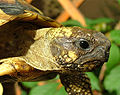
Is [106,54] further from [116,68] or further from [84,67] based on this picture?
[116,68]

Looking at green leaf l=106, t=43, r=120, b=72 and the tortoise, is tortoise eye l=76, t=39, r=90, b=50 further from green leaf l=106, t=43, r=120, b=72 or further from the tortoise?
green leaf l=106, t=43, r=120, b=72

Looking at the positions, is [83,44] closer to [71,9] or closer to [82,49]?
[82,49]

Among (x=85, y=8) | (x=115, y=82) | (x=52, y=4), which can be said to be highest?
(x=115, y=82)

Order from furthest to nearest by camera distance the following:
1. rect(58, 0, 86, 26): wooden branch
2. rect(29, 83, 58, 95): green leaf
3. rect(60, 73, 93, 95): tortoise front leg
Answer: rect(58, 0, 86, 26): wooden branch
rect(29, 83, 58, 95): green leaf
rect(60, 73, 93, 95): tortoise front leg

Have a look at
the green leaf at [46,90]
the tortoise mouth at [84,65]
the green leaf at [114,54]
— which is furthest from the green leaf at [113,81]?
the tortoise mouth at [84,65]

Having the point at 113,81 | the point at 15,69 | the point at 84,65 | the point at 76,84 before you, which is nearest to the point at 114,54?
the point at 113,81

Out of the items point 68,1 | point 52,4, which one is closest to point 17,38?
point 68,1

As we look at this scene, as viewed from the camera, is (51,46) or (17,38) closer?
(51,46)

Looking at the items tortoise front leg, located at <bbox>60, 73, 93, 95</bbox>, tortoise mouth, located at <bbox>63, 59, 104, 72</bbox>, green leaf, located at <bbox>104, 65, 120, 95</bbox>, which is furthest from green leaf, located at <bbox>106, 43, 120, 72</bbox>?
tortoise mouth, located at <bbox>63, 59, 104, 72</bbox>
